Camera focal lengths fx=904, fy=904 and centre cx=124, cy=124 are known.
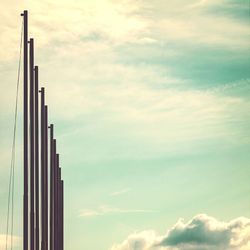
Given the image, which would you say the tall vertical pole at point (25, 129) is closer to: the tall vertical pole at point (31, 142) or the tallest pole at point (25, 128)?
the tallest pole at point (25, 128)

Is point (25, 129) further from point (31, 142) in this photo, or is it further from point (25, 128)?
point (31, 142)

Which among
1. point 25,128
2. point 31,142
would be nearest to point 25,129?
point 25,128

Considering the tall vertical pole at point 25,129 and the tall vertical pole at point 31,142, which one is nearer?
the tall vertical pole at point 25,129

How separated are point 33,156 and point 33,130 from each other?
2.78ft

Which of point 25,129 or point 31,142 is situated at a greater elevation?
point 25,129

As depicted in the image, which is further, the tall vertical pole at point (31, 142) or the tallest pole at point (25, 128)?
the tall vertical pole at point (31, 142)

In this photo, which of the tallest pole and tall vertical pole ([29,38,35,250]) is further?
tall vertical pole ([29,38,35,250])

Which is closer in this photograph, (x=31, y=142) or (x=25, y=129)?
(x=25, y=129)

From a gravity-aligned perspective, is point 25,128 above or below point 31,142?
above

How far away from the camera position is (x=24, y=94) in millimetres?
29531

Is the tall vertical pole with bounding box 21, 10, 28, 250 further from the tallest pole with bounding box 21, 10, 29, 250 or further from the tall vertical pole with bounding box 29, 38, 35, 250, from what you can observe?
the tall vertical pole with bounding box 29, 38, 35, 250

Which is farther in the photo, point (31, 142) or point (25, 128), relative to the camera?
point (31, 142)

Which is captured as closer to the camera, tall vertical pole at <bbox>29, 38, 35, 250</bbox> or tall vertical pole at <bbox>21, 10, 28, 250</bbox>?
tall vertical pole at <bbox>21, 10, 28, 250</bbox>

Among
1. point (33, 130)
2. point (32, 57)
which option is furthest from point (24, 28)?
point (33, 130)
